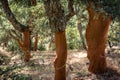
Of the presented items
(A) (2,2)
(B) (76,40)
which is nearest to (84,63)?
(A) (2,2)

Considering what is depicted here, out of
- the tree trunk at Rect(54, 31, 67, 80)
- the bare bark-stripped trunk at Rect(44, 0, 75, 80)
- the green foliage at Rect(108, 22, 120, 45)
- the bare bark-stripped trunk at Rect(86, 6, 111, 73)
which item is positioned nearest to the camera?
the bare bark-stripped trunk at Rect(44, 0, 75, 80)

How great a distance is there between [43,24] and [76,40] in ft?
36.0

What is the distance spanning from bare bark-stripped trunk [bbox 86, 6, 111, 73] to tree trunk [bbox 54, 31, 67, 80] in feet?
4.97

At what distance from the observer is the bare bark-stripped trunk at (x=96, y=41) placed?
7.94m

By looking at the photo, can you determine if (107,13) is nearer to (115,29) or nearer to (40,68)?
(40,68)

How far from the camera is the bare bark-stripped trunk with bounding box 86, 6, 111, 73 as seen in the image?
794 cm

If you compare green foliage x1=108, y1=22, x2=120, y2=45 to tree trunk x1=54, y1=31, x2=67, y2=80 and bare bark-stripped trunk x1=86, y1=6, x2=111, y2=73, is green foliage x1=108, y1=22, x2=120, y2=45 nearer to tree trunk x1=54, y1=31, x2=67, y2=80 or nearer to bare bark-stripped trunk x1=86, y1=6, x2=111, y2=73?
bare bark-stripped trunk x1=86, y1=6, x2=111, y2=73

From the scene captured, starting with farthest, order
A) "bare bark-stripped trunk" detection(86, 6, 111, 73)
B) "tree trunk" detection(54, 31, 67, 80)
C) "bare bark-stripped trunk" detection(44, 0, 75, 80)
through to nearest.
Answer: "bare bark-stripped trunk" detection(86, 6, 111, 73), "tree trunk" detection(54, 31, 67, 80), "bare bark-stripped trunk" detection(44, 0, 75, 80)

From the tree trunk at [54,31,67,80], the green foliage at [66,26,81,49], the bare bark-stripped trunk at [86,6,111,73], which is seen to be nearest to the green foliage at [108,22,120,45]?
the green foliage at [66,26,81,49]

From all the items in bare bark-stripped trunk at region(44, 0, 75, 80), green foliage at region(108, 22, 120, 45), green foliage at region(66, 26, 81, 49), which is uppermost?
bare bark-stripped trunk at region(44, 0, 75, 80)

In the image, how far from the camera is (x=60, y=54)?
22.9ft

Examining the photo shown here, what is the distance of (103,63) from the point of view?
8.49 metres

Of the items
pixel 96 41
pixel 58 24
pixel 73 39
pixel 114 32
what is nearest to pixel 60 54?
pixel 58 24

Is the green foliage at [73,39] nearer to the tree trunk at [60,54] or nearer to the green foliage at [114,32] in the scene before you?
the green foliage at [114,32]
